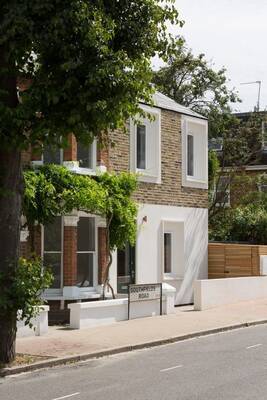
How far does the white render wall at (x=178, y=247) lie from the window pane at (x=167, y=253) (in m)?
0.22

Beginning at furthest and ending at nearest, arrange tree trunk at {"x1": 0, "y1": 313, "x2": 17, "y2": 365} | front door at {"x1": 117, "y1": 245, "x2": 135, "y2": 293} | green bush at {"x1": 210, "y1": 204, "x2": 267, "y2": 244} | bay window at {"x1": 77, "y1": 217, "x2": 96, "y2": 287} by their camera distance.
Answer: green bush at {"x1": 210, "y1": 204, "x2": 267, "y2": 244} → front door at {"x1": 117, "y1": 245, "x2": 135, "y2": 293} → bay window at {"x1": 77, "y1": 217, "x2": 96, "y2": 287} → tree trunk at {"x1": 0, "y1": 313, "x2": 17, "y2": 365}

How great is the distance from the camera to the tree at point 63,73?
404 inches

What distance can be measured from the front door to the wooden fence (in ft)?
14.3

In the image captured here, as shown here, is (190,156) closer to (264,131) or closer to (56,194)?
(56,194)

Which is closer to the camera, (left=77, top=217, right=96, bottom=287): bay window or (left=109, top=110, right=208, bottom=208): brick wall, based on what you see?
(left=77, top=217, right=96, bottom=287): bay window

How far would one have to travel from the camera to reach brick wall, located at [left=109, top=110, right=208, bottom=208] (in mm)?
20422

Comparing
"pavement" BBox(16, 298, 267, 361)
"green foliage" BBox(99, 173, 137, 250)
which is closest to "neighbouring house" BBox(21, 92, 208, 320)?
"green foliage" BBox(99, 173, 137, 250)

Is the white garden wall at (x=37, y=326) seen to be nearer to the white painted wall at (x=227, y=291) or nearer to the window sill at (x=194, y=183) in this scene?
the white painted wall at (x=227, y=291)

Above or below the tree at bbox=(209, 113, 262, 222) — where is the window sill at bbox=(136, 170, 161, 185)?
below

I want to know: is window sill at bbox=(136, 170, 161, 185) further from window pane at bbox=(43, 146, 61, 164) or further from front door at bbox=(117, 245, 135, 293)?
window pane at bbox=(43, 146, 61, 164)

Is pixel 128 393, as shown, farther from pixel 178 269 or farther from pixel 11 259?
pixel 178 269

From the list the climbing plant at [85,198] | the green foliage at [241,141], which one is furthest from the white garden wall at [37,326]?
the green foliage at [241,141]

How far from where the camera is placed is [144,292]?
18.0 metres

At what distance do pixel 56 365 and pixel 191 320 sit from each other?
6.54 meters
